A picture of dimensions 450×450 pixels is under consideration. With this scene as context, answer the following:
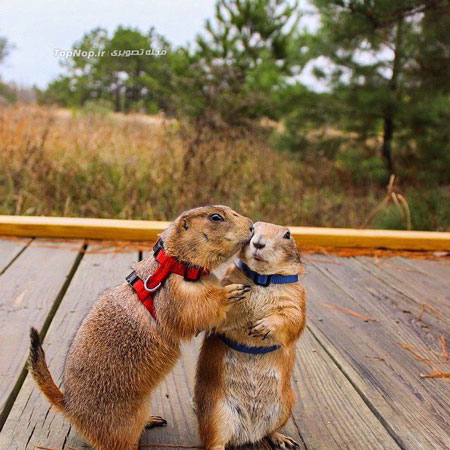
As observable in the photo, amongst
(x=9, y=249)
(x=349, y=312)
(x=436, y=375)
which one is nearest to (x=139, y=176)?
(x=9, y=249)

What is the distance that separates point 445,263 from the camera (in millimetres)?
2900

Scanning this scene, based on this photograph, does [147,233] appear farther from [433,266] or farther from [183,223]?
[183,223]

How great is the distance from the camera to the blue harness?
1.25 m

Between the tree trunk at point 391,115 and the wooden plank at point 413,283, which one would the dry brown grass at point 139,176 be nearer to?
the tree trunk at point 391,115

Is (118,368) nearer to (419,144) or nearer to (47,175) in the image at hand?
(47,175)

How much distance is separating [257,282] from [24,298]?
1262 mm

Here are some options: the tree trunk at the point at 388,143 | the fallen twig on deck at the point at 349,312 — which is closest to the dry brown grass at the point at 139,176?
the tree trunk at the point at 388,143

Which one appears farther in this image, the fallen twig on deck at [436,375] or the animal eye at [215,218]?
the fallen twig on deck at [436,375]

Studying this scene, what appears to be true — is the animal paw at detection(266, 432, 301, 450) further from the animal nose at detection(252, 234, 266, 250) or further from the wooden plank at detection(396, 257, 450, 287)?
the wooden plank at detection(396, 257, 450, 287)

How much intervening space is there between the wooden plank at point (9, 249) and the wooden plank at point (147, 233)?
93 mm

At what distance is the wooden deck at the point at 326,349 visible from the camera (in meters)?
1.39

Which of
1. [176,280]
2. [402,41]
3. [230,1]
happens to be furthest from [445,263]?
[230,1]

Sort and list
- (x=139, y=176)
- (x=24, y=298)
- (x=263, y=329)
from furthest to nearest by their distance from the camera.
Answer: (x=139, y=176)
(x=24, y=298)
(x=263, y=329)

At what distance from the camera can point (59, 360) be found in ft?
5.65
